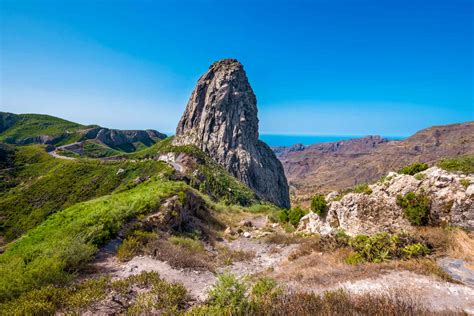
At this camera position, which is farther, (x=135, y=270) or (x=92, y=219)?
(x=92, y=219)

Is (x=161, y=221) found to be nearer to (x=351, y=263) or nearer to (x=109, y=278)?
(x=109, y=278)

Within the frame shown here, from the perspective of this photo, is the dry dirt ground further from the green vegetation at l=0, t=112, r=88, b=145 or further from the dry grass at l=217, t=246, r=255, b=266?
the green vegetation at l=0, t=112, r=88, b=145

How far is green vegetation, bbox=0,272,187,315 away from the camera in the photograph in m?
6.21

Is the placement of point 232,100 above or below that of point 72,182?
above

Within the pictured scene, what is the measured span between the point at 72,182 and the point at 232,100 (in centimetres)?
6508

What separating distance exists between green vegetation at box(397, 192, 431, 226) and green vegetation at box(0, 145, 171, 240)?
141 feet

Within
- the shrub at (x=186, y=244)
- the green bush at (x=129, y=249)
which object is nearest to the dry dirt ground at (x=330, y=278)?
the green bush at (x=129, y=249)

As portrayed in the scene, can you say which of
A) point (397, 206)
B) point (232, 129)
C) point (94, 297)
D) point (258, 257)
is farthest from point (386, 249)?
point (232, 129)

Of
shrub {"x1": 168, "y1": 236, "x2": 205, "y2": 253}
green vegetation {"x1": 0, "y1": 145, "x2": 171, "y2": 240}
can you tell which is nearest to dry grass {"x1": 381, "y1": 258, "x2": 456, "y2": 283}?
shrub {"x1": 168, "y1": 236, "x2": 205, "y2": 253}

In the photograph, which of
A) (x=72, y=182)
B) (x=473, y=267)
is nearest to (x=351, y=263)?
(x=473, y=267)

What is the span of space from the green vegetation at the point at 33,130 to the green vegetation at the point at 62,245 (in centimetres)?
17352

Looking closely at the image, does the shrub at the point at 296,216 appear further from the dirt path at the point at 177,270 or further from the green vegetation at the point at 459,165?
the green vegetation at the point at 459,165

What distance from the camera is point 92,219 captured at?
510 inches

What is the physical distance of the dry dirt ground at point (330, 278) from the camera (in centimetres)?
671
